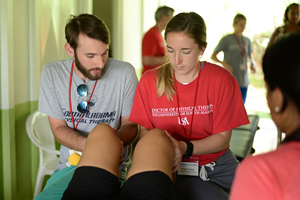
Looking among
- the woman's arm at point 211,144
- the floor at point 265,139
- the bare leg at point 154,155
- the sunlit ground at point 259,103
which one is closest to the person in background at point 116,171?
the bare leg at point 154,155

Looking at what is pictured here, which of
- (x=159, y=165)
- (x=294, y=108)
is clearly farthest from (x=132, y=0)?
(x=294, y=108)

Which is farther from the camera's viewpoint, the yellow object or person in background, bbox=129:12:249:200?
the yellow object

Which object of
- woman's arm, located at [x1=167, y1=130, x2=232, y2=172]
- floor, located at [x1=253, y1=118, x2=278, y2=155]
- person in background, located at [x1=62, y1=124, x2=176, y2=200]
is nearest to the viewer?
person in background, located at [x1=62, y1=124, x2=176, y2=200]

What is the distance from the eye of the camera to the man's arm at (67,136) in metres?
1.96

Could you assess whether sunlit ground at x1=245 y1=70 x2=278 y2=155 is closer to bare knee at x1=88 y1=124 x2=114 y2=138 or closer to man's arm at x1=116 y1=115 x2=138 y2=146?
man's arm at x1=116 y1=115 x2=138 y2=146

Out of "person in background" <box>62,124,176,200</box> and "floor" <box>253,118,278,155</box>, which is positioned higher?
"person in background" <box>62,124,176,200</box>

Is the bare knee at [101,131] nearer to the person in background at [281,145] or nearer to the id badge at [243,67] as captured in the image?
the person in background at [281,145]

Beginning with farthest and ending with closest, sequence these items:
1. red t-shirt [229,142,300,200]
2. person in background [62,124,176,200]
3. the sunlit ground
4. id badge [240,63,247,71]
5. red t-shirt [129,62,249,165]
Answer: the sunlit ground, id badge [240,63,247,71], red t-shirt [129,62,249,165], person in background [62,124,176,200], red t-shirt [229,142,300,200]

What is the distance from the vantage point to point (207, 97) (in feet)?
6.28

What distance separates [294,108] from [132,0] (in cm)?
589

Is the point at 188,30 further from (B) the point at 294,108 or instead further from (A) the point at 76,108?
(B) the point at 294,108

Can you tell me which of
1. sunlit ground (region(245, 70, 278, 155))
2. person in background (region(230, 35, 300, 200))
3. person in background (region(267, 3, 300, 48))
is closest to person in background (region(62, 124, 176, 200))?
person in background (region(230, 35, 300, 200))

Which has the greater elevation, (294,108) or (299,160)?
(294,108)

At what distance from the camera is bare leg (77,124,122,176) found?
1506 millimetres
